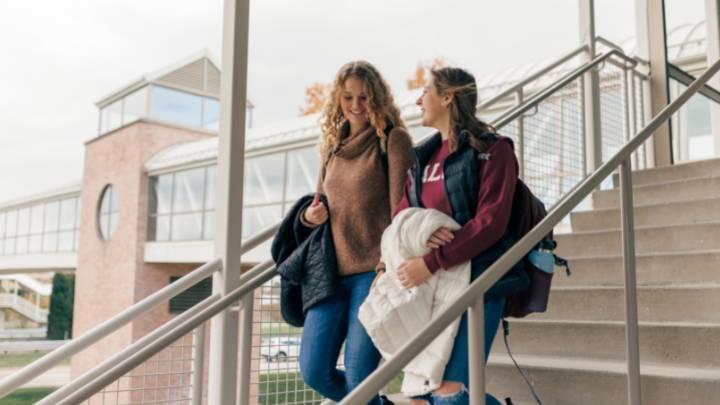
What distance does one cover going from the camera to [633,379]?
181 centimetres

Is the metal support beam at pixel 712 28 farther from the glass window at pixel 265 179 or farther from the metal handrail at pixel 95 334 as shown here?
the glass window at pixel 265 179

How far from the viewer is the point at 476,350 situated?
55.5 inches

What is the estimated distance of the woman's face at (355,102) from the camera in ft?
6.19

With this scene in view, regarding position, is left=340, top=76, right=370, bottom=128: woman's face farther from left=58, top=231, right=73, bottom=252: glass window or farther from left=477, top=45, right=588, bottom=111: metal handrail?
left=58, top=231, right=73, bottom=252: glass window

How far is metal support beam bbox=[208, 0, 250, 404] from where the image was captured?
2123mm

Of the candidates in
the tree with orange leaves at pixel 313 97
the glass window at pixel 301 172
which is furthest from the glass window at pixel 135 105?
the glass window at pixel 301 172

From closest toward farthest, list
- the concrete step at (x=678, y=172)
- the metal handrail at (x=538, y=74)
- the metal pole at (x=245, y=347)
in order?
the metal pole at (x=245, y=347) < the metal handrail at (x=538, y=74) < the concrete step at (x=678, y=172)

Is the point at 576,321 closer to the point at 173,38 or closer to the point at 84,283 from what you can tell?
the point at 84,283

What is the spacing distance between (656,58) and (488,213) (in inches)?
157

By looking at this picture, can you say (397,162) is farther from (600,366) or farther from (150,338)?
(600,366)

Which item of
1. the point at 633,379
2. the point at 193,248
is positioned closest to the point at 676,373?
the point at 633,379

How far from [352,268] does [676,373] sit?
115cm

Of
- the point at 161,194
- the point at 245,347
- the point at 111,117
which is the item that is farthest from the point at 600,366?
the point at 111,117

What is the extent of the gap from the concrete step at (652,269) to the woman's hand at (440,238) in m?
1.29
